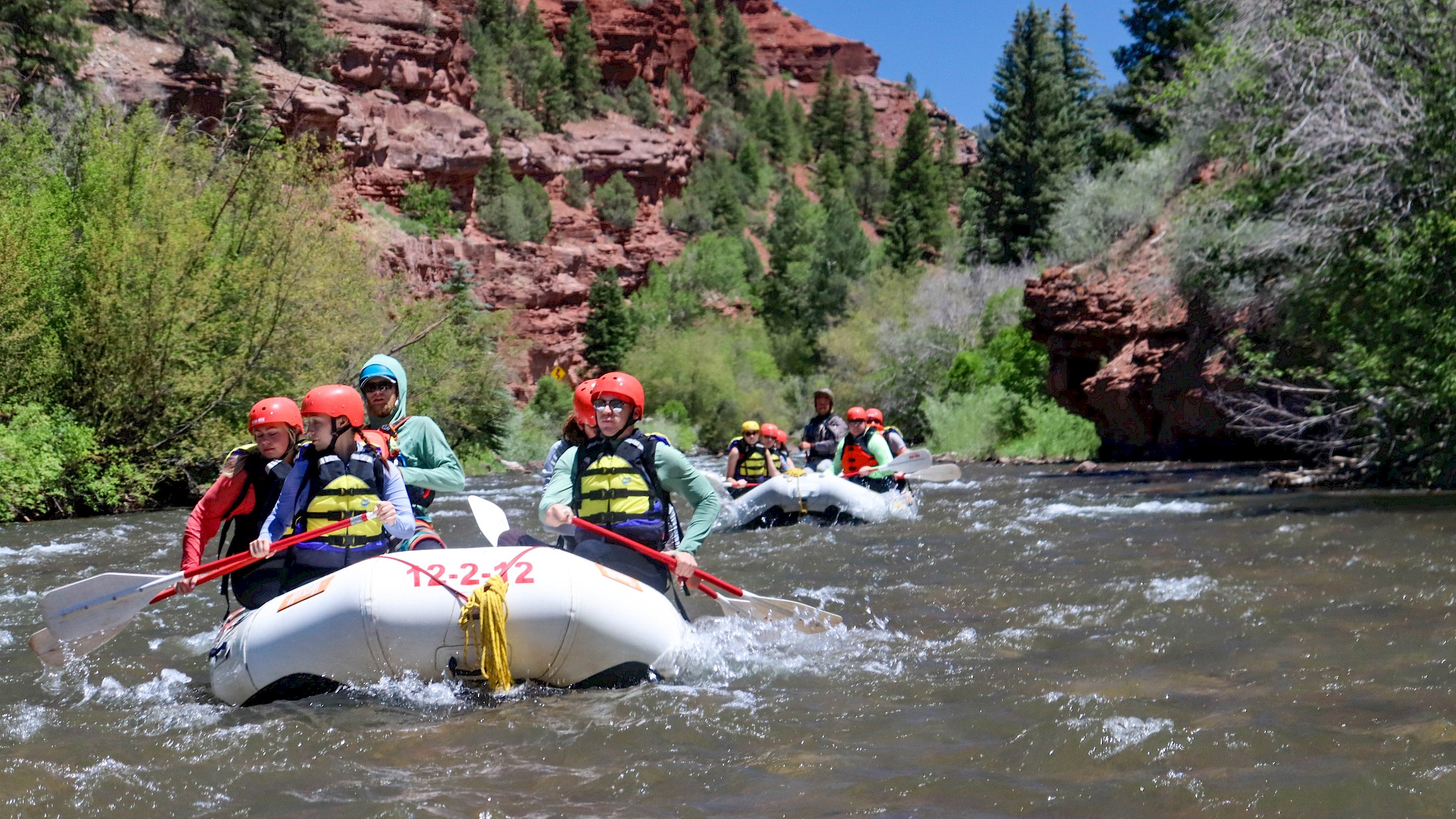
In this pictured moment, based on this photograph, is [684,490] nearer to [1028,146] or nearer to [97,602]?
[97,602]

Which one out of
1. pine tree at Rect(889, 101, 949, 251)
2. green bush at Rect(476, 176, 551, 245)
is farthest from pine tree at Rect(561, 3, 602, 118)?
pine tree at Rect(889, 101, 949, 251)

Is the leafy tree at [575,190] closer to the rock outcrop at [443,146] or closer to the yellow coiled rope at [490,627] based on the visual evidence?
the rock outcrop at [443,146]

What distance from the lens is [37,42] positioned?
→ 94.6ft

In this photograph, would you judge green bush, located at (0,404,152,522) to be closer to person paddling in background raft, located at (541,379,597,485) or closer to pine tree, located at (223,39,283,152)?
person paddling in background raft, located at (541,379,597,485)

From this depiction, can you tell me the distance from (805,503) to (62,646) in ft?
26.9

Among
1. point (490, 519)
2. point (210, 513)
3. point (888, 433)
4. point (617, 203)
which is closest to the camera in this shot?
point (210, 513)

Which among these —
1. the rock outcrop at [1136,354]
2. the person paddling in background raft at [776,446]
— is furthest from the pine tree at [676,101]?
the person paddling in background raft at [776,446]

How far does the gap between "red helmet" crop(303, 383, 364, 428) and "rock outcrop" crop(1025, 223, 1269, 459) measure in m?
18.5

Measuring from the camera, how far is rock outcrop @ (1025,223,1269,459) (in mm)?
22359

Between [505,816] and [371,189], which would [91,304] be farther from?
[371,189]

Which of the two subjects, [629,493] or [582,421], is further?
[582,421]

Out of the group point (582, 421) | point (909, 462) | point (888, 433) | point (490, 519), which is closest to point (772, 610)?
point (582, 421)

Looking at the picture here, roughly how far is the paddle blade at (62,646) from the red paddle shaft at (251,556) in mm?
713

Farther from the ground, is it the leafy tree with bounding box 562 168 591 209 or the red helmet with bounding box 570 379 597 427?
the leafy tree with bounding box 562 168 591 209
